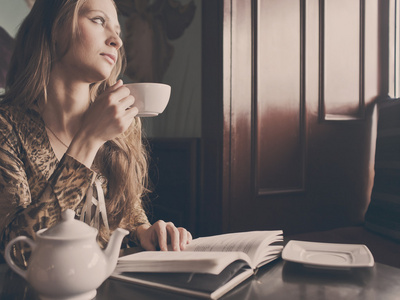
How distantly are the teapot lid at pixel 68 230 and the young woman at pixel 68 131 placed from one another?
32 cm

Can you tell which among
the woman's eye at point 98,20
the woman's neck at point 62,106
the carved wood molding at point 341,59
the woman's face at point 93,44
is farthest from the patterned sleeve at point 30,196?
the carved wood molding at point 341,59

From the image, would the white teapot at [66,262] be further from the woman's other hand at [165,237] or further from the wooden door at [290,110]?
the wooden door at [290,110]

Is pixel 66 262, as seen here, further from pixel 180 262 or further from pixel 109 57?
pixel 109 57

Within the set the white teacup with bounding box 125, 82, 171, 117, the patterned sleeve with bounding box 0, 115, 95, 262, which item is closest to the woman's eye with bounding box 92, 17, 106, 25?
the white teacup with bounding box 125, 82, 171, 117

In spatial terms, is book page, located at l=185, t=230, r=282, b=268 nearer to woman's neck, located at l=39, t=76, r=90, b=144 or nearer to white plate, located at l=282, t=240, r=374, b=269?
white plate, located at l=282, t=240, r=374, b=269

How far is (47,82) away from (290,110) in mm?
1263

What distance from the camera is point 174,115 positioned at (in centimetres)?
232

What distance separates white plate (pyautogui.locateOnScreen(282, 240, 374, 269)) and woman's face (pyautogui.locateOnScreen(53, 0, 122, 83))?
27.5 inches

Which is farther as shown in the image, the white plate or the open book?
the white plate

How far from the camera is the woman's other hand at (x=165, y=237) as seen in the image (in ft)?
2.99

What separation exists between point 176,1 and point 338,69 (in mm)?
997

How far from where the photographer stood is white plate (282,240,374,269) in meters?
0.77

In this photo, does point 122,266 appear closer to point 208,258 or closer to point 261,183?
point 208,258

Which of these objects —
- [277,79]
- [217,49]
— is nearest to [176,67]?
[217,49]
